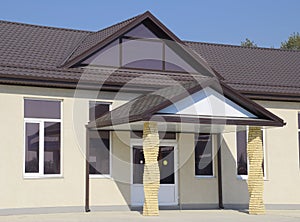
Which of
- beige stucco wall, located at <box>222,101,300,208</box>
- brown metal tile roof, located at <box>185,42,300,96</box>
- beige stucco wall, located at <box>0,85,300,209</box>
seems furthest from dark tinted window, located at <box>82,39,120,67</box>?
beige stucco wall, located at <box>222,101,300,208</box>

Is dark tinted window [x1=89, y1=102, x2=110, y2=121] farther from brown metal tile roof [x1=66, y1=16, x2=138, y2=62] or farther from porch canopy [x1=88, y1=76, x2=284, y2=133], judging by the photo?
brown metal tile roof [x1=66, y1=16, x2=138, y2=62]

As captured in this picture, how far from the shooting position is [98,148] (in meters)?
17.6

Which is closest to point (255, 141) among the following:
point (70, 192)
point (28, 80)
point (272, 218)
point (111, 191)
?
point (272, 218)

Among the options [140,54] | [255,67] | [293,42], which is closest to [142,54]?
[140,54]

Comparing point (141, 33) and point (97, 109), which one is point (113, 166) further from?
point (141, 33)

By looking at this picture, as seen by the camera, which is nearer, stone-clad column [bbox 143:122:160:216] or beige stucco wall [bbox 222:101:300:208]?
stone-clad column [bbox 143:122:160:216]

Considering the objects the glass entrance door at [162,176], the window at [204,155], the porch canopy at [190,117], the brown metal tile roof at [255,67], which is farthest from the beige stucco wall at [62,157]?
the brown metal tile roof at [255,67]

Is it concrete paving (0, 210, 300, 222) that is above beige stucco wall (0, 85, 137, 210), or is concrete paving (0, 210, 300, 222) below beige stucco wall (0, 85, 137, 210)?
below

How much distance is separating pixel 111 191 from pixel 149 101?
3.44m

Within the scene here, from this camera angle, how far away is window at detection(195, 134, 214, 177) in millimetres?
19062

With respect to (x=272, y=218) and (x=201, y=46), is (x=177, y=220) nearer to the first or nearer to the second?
(x=272, y=218)

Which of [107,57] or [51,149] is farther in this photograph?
[107,57]

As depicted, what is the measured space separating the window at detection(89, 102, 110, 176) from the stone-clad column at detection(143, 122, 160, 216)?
249 cm

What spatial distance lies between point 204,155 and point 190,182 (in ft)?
3.61
